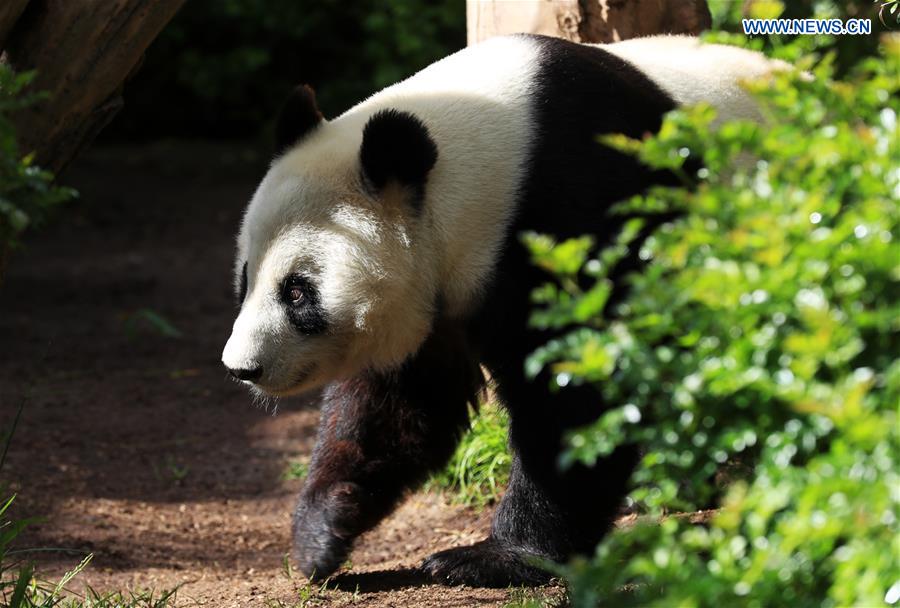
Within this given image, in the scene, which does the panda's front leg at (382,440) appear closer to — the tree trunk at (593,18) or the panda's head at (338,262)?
the panda's head at (338,262)

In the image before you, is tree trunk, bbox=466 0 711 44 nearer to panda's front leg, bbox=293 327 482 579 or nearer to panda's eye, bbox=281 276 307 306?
panda's front leg, bbox=293 327 482 579

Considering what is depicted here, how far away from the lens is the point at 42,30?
4.36 metres

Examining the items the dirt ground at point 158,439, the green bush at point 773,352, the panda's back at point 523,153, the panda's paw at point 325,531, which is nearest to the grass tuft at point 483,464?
the dirt ground at point 158,439

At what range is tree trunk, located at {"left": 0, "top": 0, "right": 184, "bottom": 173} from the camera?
4.36m

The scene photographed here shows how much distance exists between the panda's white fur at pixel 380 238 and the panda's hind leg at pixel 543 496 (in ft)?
1.46

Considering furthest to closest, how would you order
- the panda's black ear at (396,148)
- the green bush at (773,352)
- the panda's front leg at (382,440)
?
the panda's front leg at (382,440) < the panda's black ear at (396,148) < the green bush at (773,352)

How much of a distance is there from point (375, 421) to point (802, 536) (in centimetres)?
274

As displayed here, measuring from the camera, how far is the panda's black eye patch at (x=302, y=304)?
12.5ft

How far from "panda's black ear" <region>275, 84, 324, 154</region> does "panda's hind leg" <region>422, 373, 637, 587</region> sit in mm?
1183

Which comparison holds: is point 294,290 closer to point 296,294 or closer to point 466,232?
point 296,294

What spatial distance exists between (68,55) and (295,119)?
950 millimetres

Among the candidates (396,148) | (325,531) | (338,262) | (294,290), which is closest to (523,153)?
(396,148)

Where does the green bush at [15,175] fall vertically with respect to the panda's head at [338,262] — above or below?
above

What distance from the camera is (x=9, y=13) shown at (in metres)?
4.21
